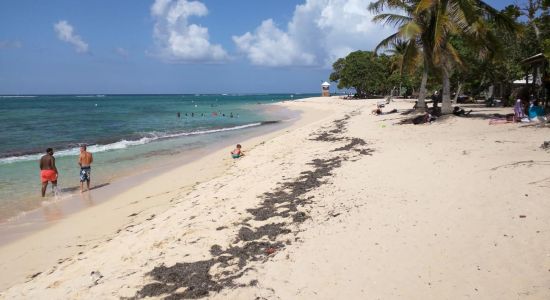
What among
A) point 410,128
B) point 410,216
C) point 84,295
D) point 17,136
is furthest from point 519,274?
point 17,136

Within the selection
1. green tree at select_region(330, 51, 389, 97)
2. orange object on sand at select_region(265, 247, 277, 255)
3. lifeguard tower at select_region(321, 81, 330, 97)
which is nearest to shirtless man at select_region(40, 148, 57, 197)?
orange object on sand at select_region(265, 247, 277, 255)

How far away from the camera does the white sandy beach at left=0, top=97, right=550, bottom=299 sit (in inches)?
170

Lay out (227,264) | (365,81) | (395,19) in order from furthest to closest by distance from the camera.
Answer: (365,81)
(395,19)
(227,264)

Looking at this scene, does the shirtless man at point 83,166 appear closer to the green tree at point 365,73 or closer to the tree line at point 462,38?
the tree line at point 462,38

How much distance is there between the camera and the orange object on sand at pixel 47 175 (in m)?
10.9

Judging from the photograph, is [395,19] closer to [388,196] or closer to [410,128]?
[410,128]

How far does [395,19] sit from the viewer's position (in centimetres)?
1934

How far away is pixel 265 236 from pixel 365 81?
211 feet

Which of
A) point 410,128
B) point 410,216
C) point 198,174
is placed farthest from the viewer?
point 410,128

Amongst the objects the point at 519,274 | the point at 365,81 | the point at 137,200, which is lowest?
the point at 137,200

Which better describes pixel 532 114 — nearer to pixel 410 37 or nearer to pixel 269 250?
pixel 410 37

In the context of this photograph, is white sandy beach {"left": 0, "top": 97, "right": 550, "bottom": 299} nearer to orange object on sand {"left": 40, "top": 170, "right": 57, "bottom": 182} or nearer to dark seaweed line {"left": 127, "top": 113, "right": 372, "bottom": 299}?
dark seaweed line {"left": 127, "top": 113, "right": 372, "bottom": 299}

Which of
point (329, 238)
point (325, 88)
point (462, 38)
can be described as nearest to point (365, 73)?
point (325, 88)

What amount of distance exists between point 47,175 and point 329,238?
927cm
